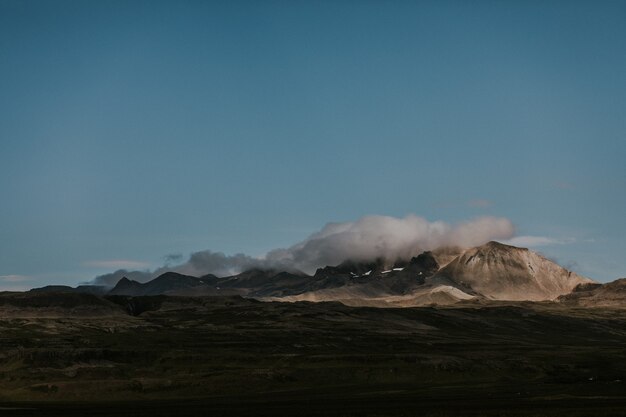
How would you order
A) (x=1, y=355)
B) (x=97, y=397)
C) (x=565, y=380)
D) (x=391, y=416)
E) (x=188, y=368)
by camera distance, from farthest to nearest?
(x=1, y=355) → (x=188, y=368) → (x=565, y=380) → (x=97, y=397) → (x=391, y=416)

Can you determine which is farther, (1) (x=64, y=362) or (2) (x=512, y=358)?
(2) (x=512, y=358)

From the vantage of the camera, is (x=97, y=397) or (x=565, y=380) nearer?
(x=97, y=397)

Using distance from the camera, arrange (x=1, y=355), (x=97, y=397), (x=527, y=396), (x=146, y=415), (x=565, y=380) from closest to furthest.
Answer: (x=146, y=415) → (x=527, y=396) → (x=97, y=397) → (x=565, y=380) → (x=1, y=355)

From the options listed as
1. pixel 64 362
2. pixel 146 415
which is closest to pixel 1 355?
pixel 64 362

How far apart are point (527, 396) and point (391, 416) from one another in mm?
35894

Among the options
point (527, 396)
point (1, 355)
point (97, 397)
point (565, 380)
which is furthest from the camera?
point (1, 355)

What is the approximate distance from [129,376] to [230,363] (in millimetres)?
24880

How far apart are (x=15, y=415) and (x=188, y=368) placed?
58117 millimetres

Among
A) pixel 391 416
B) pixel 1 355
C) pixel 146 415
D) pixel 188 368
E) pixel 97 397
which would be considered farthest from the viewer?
pixel 1 355

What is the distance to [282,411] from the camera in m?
110

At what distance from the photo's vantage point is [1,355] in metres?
180

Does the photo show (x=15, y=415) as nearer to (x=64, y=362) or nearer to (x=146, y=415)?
(x=146, y=415)

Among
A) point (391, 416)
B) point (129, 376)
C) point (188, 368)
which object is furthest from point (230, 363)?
point (391, 416)

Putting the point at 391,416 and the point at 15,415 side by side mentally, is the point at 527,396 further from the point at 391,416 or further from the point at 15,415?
the point at 15,415
